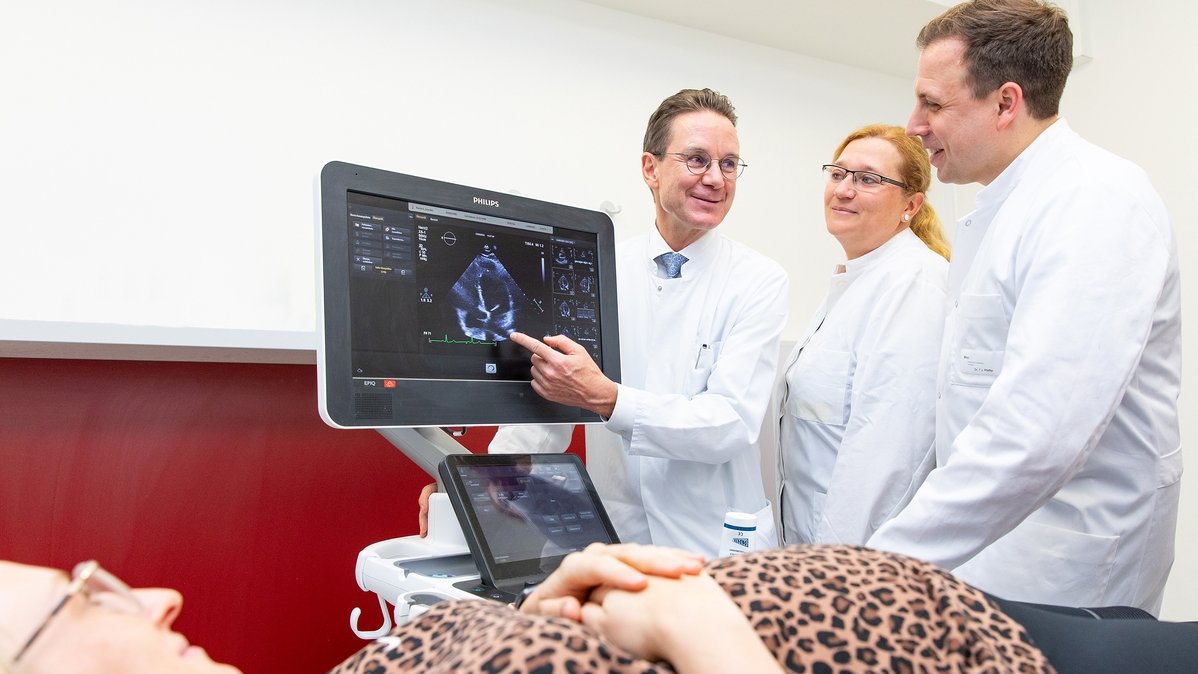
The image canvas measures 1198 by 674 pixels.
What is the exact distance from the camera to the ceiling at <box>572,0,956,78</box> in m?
3.88

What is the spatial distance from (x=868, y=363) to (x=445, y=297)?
39.0 inches

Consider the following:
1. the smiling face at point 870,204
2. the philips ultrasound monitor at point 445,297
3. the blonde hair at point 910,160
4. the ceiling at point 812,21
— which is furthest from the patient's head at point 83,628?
the ceiling at point 812,21

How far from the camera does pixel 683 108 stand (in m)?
2.20

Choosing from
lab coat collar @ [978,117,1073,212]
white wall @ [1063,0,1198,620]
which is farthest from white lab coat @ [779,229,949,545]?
white wall @ [1063,0,1198,620]

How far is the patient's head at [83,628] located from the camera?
27.6 inches

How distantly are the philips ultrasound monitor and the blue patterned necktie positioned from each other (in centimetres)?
31

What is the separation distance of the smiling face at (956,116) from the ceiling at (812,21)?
2239mm

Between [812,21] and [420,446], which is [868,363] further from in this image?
[812,21]

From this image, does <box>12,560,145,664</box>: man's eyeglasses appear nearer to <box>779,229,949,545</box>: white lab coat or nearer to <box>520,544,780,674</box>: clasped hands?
<box>520,544,780,674</box>: clasped hands

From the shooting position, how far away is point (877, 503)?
1946 millimetres

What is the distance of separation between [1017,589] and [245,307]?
2.44 m

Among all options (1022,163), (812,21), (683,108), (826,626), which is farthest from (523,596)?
(812,21)

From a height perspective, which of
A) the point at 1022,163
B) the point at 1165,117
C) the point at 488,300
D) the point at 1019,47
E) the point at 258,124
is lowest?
the point at 488,300

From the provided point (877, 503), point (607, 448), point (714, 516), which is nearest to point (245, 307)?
point (607, 448)
